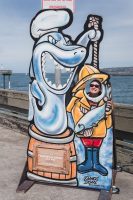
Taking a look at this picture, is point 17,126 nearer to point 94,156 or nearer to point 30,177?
point 30,177

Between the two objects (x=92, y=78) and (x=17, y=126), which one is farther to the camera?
(x=17, y=126)

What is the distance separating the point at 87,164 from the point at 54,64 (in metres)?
1.37

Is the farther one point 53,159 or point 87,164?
point 53,159

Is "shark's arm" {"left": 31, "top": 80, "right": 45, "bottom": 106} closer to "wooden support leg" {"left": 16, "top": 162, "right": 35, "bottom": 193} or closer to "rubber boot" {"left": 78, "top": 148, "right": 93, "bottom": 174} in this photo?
"rubber boot" {"left": 78, "top": 148, "right": 93, "bottom": 174}

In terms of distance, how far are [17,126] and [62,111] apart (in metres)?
3.54

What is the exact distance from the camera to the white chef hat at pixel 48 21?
4797mm

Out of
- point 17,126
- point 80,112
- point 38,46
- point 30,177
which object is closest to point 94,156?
point 80,112

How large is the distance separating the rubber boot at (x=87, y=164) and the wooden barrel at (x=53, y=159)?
8cm

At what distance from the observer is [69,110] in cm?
476

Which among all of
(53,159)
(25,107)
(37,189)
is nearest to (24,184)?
(37,189)

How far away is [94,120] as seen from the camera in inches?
180

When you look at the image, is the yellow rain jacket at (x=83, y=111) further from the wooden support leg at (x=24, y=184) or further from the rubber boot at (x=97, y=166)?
the wooden support leg at (x=24, y=184)

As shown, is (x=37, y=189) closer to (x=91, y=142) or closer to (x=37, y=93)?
(x=91, y=142)

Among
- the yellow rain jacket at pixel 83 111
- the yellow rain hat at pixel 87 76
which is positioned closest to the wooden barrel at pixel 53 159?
the yellow rain jacket at pixel 83 111
